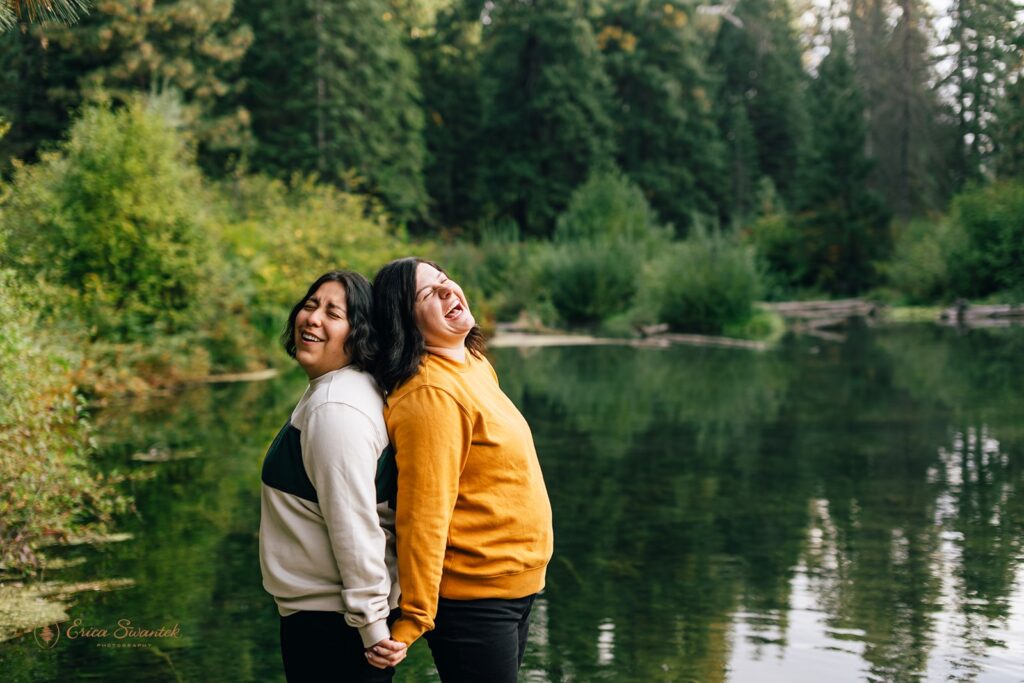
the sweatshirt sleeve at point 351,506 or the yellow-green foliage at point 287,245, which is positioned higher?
the yellow-green foliage at point 287,245

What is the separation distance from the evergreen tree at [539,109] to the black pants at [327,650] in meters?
48.9

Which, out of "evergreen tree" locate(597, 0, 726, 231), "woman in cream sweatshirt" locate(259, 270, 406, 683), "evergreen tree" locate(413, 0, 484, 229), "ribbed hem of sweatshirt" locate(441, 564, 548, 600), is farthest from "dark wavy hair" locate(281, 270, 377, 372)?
"evergreen tree" locate(597, 0, 726, 231)

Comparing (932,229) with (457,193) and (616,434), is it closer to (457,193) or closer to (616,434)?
(457,193)

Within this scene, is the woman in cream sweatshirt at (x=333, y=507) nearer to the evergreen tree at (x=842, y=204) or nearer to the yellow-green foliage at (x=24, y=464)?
the yellow-green foliage at (x=24, y=464)

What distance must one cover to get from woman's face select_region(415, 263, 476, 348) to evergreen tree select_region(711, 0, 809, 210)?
2378 inches

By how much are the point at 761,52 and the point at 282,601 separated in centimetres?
6363

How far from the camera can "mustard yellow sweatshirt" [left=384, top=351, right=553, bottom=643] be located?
2793 millimetres

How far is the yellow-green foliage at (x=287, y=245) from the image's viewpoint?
18734mm

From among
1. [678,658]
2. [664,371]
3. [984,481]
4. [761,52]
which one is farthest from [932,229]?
[678,658]

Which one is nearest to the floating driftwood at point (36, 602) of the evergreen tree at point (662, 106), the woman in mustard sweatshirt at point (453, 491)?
the woman in mustard sweatshirt at point (453, 491)


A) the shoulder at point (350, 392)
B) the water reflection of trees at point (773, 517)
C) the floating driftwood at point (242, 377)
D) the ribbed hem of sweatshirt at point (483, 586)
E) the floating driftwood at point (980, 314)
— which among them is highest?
the shoulder at point (350, 392)

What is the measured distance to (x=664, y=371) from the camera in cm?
1839

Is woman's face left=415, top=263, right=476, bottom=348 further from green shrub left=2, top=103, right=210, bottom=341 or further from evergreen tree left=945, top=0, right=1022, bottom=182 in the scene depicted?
evergreen tree left=945, top=0, right=1022, bottom=182

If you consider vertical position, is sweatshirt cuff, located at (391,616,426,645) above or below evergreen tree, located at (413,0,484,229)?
below
